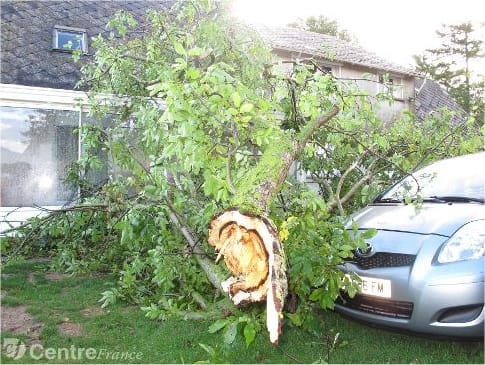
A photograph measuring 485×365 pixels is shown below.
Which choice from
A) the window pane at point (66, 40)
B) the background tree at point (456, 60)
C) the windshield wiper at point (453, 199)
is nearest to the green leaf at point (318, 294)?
the windshield wiper at point (453, 199)

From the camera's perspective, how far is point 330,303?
10.6ft

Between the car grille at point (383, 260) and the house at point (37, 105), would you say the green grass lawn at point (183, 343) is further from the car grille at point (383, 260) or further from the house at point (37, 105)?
the house at point (37, 105)

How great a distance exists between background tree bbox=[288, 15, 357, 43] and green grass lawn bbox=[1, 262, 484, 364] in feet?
102

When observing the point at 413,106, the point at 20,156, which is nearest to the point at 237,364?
the point at 20,156

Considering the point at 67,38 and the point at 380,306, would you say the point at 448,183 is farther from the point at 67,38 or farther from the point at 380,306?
the point at 67,38

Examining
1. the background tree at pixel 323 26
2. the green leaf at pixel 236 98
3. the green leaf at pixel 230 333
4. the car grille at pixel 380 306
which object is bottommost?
the green leaf at pixel 230 333

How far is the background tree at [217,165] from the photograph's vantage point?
113 inches

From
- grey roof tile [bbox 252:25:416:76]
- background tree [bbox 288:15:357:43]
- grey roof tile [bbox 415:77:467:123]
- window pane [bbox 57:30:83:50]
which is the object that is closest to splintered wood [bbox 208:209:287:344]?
window pane [bbox 57:30:83:50]

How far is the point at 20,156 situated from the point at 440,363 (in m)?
7.48

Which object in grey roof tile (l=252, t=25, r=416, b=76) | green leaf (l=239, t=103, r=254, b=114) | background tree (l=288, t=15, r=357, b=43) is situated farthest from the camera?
background tree (l=288, t=15, r=357, b=43)

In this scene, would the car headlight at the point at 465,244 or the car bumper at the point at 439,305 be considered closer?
the car bumper at the point at 439,305

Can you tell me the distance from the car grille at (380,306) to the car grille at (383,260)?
0.24 m

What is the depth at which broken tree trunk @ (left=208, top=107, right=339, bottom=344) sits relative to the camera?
2410 millimetres

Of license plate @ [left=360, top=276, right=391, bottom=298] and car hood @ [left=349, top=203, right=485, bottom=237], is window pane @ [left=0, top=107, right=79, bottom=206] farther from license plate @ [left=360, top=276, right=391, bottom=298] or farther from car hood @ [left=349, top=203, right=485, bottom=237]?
license plate @ [left=360, top=276, right=391, bottom=298]
